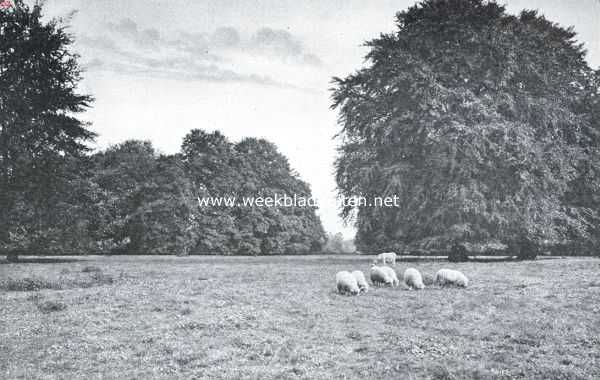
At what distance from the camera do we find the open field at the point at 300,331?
9711 mm

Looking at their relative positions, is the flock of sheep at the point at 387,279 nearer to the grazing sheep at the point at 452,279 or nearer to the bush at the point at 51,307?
the grazing sheep at the point at 452,279

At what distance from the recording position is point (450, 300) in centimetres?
1636

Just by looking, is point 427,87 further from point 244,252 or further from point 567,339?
point 244,252

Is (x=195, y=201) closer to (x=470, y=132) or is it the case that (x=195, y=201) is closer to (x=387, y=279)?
(x=470, y=132)

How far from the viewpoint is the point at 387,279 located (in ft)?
65.4

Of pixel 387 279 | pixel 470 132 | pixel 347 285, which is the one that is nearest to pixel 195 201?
pixel 470 132

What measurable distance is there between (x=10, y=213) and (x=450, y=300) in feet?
93.0

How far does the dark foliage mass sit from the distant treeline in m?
0.11

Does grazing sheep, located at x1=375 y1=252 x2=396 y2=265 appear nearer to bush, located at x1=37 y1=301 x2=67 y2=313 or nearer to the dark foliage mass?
bush, located at x1=37 y1=301 x2=67 y2=313

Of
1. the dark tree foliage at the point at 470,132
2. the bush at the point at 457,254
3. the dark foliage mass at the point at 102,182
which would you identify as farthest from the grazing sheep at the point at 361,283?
the dark foliage mass at the point at 102,182

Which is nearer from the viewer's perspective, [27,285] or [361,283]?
[361,283]

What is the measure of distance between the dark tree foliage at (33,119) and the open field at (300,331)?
14.9m

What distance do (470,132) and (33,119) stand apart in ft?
86.2

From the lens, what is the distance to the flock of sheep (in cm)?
1777
